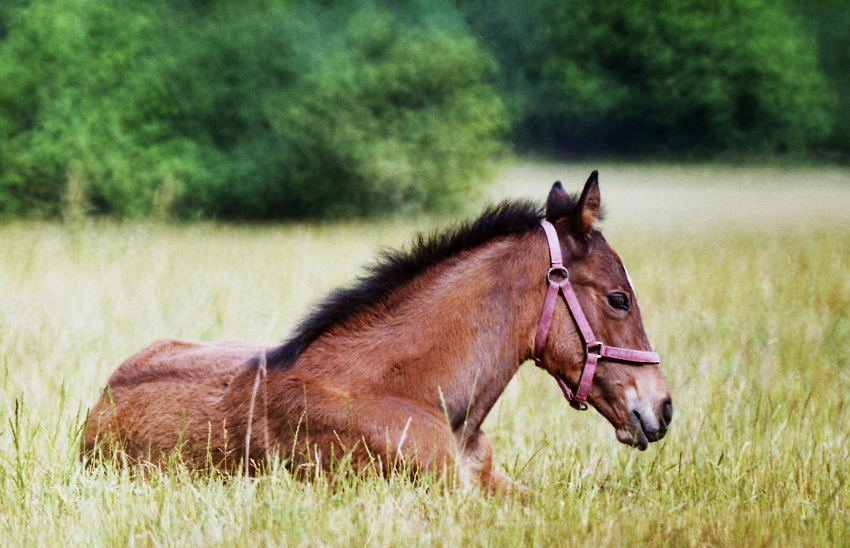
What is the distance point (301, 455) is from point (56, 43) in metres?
17.0

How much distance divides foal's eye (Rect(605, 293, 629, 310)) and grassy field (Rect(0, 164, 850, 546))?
79 cm

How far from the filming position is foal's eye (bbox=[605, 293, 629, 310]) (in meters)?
3.62

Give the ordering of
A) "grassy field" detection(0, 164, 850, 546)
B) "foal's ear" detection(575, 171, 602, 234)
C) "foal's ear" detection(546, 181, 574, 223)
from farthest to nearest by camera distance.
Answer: "foal's ear" detection(546, 181, 574, 223) → "foal's ear" detection(575, 171, 602, 234) → "grassy field" detection(0, 164, 850, 546)

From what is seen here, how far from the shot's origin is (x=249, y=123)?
20719 millimetres

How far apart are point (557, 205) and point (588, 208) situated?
0.22 metres

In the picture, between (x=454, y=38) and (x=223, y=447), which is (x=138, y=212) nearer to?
(x=454, y=38)

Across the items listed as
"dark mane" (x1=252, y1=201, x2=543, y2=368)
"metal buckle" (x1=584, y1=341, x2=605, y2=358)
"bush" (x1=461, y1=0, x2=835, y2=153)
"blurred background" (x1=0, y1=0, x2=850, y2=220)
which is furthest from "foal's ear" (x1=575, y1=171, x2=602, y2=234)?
"bush" (x1=461, y1=0, x2=835, y2=153)

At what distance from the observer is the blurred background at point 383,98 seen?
18.0 metres

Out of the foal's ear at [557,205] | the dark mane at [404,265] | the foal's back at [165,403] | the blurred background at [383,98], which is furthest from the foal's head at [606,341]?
the blurred background at [383,98]

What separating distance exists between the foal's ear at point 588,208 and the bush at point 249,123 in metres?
14.2

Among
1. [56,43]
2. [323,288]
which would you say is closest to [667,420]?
[323,288]

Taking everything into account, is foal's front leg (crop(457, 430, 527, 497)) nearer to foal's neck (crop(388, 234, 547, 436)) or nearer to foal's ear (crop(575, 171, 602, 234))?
foal's neck (crop(388, 234, 547, 436))

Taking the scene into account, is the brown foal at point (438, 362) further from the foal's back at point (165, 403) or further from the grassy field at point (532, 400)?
the grassy field at point (532, 400)

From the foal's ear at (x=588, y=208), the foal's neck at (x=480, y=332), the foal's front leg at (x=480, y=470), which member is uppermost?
the foal's ear at (x=588, y=208)
